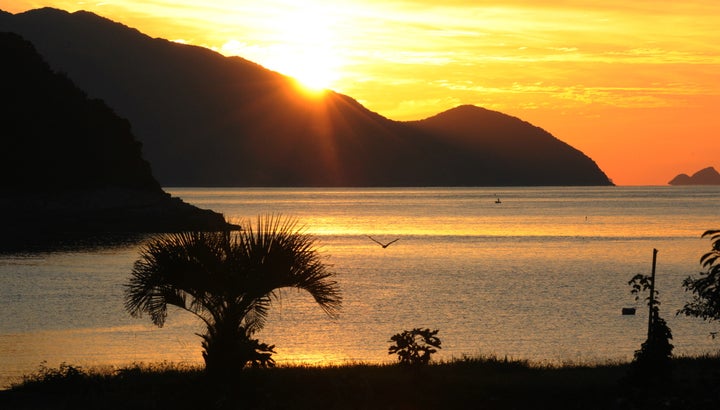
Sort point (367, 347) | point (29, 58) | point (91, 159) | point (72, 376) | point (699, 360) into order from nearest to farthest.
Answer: point (72, 376), point (699, 360), point (367, 347), point (91, 159), point (29, 58)

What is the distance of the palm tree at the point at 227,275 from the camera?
18.8 metres

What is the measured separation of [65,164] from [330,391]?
4846 inches

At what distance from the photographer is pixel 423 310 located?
54125mm

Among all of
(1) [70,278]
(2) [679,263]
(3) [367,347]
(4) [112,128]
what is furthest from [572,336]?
(4) [112,128]

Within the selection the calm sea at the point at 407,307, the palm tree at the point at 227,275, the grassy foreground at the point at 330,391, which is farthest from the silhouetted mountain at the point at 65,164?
the palm tree at the point at 227,275

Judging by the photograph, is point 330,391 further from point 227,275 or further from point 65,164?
point 65,164

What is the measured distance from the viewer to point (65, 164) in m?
136

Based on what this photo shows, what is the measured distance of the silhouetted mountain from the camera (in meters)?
124

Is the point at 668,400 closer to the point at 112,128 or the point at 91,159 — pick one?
the point at 91,159

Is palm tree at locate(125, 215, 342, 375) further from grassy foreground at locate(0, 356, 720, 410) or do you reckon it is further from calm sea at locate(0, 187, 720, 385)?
calm sea at locate(0, 187, 720, 385)

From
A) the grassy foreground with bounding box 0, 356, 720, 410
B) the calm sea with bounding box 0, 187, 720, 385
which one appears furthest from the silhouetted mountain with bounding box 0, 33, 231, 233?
the grassy foreground with bounding box 0, 356, 720, 410

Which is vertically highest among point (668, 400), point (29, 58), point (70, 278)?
point (29, 58)

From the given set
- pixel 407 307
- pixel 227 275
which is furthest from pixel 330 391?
pixel 407 307

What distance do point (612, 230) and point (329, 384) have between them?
131 metres
